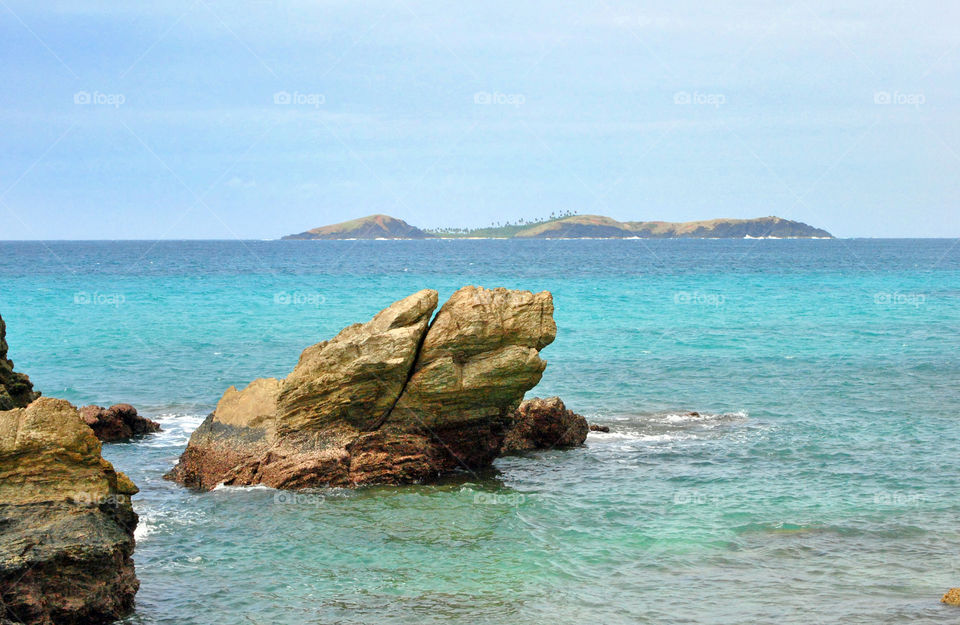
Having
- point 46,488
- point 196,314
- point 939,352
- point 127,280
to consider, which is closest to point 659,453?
point 46,488

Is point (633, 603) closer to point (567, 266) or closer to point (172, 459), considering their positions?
point (172, 459)

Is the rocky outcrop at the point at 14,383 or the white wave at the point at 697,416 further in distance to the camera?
the white wave at the point at 697,416

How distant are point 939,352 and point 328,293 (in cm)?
6301

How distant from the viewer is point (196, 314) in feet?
238
